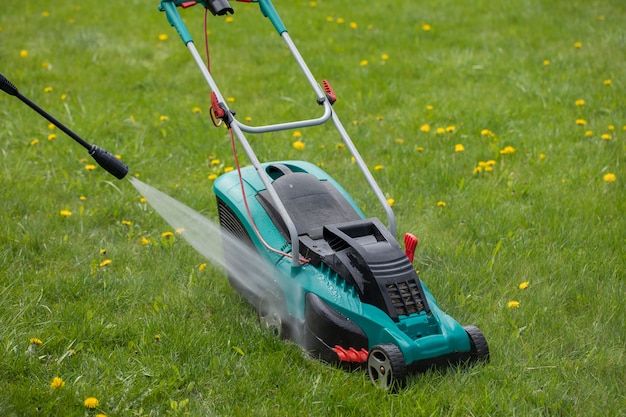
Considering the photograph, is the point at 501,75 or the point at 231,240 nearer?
the point at 231,240

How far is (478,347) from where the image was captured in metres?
2.69

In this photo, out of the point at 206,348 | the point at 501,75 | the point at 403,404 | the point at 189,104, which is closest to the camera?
the point at 403,404

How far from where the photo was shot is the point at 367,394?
2582 mm

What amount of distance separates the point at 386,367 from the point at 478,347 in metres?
0.35

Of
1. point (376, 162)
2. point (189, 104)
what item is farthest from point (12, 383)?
point (189, 104)

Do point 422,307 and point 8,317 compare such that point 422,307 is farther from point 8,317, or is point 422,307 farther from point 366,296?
point 8,317

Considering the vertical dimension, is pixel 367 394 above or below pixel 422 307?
below

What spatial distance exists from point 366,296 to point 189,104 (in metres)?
3.07

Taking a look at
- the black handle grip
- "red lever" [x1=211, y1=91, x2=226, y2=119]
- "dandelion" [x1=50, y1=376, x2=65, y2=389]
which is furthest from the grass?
"red lever" [x1=211, y1=91, x2=226, y2=119]

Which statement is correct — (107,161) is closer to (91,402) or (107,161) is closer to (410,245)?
(91,402)

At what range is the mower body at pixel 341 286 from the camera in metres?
2.60

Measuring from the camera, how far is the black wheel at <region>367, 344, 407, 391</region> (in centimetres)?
249

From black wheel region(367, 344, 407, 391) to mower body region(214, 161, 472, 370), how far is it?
0.11 feet

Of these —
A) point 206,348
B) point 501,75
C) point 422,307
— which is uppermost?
point 422,307
